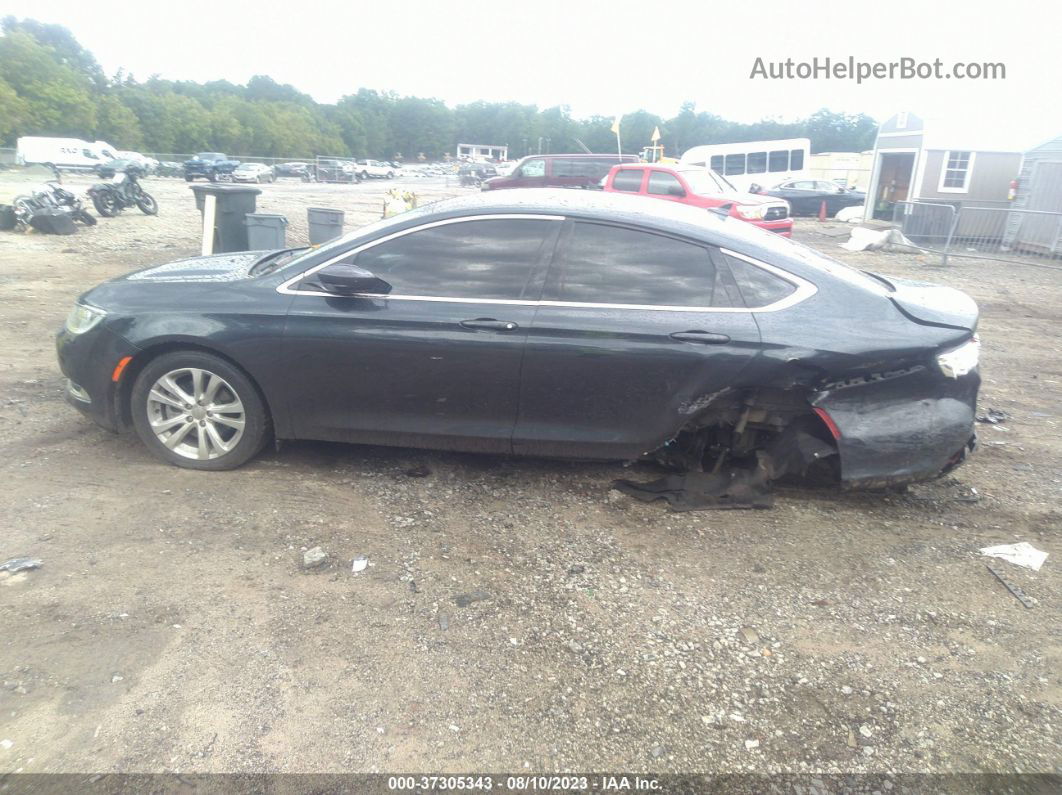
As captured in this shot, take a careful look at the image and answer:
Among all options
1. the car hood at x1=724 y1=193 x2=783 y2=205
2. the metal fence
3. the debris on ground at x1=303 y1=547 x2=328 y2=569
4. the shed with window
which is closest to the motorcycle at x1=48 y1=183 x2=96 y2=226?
the car hood at x1=724 y1=193 x2=783 y2=205

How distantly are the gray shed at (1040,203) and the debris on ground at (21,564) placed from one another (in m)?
20.1

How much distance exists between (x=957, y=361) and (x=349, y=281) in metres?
3.20

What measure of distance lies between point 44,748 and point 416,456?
2488 mm

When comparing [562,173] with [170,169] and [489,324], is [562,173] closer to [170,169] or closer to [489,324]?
[489,324]

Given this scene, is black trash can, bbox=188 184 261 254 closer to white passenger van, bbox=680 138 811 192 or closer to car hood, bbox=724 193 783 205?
car hood, bbox=724 193 783 205

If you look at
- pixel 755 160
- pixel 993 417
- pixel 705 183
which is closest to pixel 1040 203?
pixel 705 183

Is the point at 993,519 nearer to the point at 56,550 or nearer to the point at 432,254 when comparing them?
the point at 432,254

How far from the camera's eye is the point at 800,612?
3.16 metres

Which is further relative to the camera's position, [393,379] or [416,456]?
[416,456]

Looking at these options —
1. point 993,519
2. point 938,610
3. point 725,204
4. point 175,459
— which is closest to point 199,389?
point 175,459

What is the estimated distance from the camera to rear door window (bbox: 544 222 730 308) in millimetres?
3826

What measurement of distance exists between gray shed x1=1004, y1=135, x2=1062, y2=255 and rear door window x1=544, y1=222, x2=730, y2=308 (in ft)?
56.7

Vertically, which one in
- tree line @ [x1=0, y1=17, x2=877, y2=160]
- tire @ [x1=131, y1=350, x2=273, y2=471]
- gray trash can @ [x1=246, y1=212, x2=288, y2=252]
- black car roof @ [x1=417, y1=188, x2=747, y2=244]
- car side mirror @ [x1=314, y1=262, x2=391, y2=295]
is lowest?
tire @ [x1=131, y1=350, x2=273, y2=471]

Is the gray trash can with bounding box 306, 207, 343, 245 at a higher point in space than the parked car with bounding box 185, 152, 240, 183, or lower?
higher
